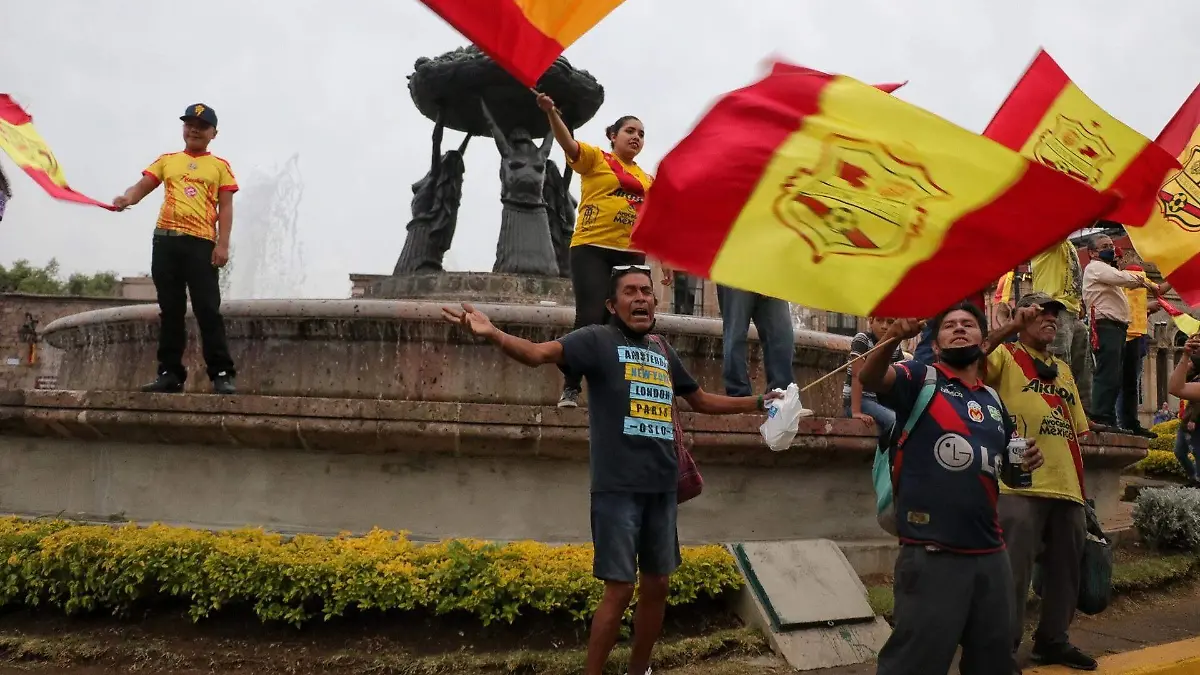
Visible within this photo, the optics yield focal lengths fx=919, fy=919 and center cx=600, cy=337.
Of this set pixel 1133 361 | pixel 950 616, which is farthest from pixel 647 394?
pixel 1133 361

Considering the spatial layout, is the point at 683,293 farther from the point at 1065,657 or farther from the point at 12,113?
the point at 1065,657

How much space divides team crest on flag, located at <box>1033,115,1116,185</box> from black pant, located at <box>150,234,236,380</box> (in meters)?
5.06

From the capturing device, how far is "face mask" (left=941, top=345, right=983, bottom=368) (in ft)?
11.2

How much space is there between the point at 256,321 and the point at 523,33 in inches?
171

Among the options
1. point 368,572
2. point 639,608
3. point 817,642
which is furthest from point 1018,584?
point 368,572

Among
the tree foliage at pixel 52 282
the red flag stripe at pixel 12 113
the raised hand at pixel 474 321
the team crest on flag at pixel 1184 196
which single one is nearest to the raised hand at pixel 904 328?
the raised hand at pixel 474 321

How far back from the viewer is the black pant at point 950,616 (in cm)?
306

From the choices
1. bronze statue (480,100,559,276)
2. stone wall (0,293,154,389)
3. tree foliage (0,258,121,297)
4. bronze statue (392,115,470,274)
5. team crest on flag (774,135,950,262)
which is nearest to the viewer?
team crest on flag (774,135,950,262)

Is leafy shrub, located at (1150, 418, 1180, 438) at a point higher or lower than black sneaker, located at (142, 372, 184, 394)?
lower

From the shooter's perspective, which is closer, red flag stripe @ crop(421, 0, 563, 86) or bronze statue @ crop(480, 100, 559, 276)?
red flag stripe @ crop(421, 0, 563, 86)

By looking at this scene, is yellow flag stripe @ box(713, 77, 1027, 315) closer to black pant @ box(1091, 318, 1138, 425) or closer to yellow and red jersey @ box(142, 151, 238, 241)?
yellow and red jersey @ box(142, 151, 238, 241)

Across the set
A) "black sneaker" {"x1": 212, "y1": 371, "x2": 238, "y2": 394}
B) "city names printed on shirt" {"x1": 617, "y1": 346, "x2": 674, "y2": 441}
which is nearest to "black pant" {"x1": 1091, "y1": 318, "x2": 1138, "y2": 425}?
"city names printed on shirt" {"x1": 617, "y1": 346, "x2": 674, "y2": 441}

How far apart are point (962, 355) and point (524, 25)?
2.14m

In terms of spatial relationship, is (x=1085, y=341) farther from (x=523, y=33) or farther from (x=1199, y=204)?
(x=523, y=33)
